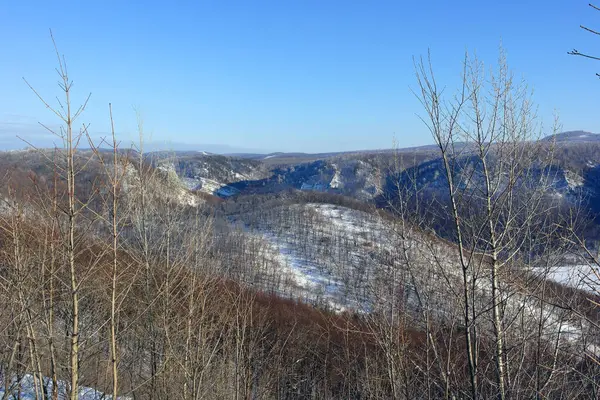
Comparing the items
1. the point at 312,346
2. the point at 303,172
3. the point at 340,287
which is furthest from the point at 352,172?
Result: the point at 312,346

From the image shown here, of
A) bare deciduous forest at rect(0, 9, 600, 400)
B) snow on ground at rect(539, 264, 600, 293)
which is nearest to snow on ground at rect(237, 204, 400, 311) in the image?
bare deciduous forest at rect(0, 9, 600, 400)

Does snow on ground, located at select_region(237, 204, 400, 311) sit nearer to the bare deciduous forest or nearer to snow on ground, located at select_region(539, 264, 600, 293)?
the bare deciduous forest

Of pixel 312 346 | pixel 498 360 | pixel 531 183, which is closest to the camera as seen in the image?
pixel 498 360

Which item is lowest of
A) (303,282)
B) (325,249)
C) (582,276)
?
(303,282)

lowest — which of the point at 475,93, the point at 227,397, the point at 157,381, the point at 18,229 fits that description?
the point at 227,397

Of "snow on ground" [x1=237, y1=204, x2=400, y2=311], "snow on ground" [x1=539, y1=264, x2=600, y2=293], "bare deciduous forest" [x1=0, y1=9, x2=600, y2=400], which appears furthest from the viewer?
"snow on ground" [x1=237, y1=204, x2=400, y2=311]

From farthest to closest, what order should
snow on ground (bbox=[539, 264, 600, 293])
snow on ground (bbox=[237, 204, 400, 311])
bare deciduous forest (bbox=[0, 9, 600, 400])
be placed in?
snow on ground (bbox=[237, 204, 400, 311]), bare deciduous forest (bbox=[0, 9, 600, 400]), snow on ground (bbox=[539, 264, 600, 293])

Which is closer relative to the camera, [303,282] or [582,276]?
[582,276]

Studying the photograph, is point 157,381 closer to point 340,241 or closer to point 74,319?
point 74,319

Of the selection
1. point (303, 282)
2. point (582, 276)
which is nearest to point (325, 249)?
point (303, 282)

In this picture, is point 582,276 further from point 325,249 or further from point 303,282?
point 325,249

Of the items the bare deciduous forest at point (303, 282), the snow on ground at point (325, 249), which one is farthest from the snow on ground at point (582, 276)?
the snow on ground at point (325, 249)
